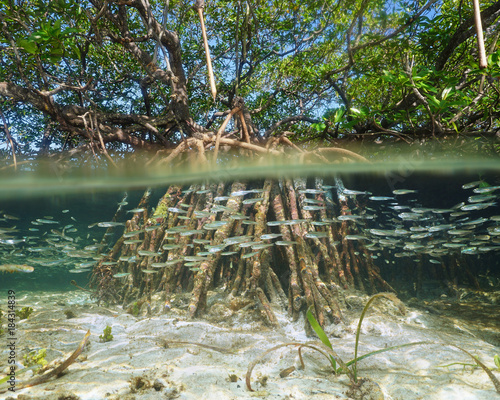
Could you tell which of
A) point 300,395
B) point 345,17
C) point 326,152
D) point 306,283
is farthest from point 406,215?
point 345,17

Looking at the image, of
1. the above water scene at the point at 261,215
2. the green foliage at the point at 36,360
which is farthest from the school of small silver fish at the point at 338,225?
the green foliage at the point at 36,360

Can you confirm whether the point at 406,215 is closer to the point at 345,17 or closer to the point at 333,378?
the point at 333,378

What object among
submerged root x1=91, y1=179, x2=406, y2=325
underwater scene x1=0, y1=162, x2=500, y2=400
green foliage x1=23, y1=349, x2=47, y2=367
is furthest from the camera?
submerged root x1=91, y1=179, x2=406, y2=325

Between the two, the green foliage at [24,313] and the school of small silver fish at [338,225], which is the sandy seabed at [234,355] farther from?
the school of small silver fish at [338,225]

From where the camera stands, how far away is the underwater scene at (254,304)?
233 centimetres

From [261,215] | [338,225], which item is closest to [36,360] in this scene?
[261,215]

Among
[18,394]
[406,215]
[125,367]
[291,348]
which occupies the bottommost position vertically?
[291,348]

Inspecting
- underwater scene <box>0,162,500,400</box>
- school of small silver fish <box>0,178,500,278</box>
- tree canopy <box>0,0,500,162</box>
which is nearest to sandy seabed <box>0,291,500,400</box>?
underwater scene <box>0,162,500,400</box>

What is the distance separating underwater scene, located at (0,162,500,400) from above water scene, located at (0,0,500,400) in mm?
35

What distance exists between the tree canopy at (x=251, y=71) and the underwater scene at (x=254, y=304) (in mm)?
1371

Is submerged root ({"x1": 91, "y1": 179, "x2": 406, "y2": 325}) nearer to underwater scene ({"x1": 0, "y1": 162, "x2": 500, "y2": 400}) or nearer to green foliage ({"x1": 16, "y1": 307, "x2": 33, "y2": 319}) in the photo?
underwater scene ({"x1": 0, "y1": 162, "x2": 500, "y2": 400})

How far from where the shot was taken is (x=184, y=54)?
34.0 ft

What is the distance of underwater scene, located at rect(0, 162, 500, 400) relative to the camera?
2334 millimetres

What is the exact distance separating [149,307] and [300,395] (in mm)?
2997
